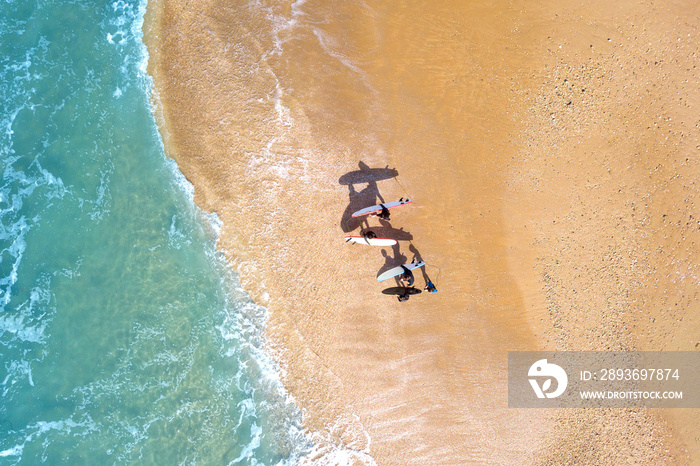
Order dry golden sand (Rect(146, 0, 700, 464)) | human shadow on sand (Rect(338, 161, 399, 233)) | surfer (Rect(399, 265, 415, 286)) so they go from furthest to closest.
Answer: human shadow on sand (Rect(338, 161, 399, 233))
dry golden sand (Rect(146, 0, 700, 464))
surfer (Rect(399, 265, 415, 286))

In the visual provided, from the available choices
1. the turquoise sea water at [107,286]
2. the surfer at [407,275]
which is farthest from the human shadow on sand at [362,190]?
the turquoise sea water at [107,286]

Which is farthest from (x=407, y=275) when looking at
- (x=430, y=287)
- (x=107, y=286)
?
(x=107, y=286)

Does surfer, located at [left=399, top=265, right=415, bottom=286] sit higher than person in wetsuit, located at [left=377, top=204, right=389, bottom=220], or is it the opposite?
person in wetsuit, located at [left=377, top=204, right=389, bottom=220]

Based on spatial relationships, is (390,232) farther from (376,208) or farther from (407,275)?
(407,275)

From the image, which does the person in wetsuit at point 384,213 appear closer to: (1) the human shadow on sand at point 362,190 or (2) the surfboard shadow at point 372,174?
(1) the human shadow on sand at point 362,190
